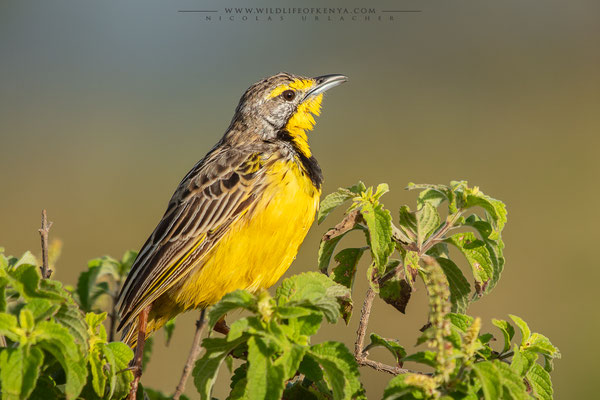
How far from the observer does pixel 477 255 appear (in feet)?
9.34

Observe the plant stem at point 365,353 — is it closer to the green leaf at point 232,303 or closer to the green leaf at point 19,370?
the green leaf at point 232,303

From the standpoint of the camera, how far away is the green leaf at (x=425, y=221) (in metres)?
2.72

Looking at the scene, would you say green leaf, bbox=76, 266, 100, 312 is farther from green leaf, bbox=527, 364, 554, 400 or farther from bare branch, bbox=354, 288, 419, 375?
green leaf, bbox=527, 364, 554, 400

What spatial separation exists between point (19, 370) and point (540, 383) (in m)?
1.59

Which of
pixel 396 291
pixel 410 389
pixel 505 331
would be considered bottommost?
pixel 410 389

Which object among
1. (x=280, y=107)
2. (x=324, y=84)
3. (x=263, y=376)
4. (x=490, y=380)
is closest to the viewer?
(x=490, y=380)

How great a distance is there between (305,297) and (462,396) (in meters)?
0.53

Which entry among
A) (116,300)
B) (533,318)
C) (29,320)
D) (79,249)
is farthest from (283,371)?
(79,249)

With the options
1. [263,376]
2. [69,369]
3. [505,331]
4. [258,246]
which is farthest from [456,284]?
[69,369]

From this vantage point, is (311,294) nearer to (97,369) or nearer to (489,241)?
(97,369)

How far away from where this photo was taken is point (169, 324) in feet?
12.4

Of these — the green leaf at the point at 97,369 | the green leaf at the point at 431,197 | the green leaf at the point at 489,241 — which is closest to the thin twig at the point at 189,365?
the green leaf at the point at 97,369

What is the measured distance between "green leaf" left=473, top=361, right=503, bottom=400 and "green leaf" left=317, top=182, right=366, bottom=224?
39.7 inches

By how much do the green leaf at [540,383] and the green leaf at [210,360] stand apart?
932 millimetres
